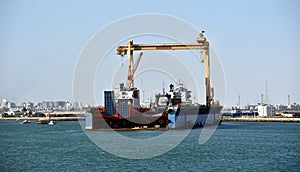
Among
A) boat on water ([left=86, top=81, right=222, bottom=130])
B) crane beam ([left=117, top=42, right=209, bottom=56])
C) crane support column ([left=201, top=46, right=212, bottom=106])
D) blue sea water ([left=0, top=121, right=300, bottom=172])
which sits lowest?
blue sea water ([left=0, top=121, right=300, bottom=172])

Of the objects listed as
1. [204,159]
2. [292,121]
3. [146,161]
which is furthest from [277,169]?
[292,121]

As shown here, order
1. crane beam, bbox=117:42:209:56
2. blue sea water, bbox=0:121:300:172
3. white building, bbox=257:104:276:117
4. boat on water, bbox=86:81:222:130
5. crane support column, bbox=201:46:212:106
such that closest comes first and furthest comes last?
1. blue sea water, bbox=0:121:300:172
2. boat on water, bbox=86:81:222:130
3. crane beam, bbox=117:42:209:56
4. crane support column, bbox=201:46:212:106
5. white building, bbox=257:104:276:117

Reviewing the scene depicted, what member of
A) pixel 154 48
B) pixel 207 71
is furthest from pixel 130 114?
pixel 207 71

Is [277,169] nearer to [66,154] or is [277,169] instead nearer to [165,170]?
[165,170]

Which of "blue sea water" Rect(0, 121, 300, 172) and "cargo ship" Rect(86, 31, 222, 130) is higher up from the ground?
"cargo ship" Rect(86, 31, 222, 130)

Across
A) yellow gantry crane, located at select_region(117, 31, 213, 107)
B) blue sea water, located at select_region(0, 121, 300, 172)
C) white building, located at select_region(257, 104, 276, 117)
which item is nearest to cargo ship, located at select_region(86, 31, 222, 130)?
yellow gantry crane, located at select_region(117, 31, 213, 107)

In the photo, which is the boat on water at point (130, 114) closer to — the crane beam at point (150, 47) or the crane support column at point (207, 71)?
the crane beam at point (150, 47)

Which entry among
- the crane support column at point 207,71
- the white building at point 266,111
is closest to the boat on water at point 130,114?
the crane support column at point 207,71

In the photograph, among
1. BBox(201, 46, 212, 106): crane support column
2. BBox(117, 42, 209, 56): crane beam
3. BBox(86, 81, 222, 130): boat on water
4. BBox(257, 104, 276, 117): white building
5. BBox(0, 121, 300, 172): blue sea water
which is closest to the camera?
BBox(0, 121, 300, 172): blue sea water

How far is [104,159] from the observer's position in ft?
97.1

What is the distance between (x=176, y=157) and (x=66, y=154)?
258 inches

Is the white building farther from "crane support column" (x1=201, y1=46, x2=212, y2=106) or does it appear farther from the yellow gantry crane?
the yellow gantry crane

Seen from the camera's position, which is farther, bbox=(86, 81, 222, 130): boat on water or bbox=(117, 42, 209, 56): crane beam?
bbox=(117, 42, 209, 56): crane beam

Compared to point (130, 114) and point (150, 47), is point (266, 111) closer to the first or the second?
point (150, 47)
